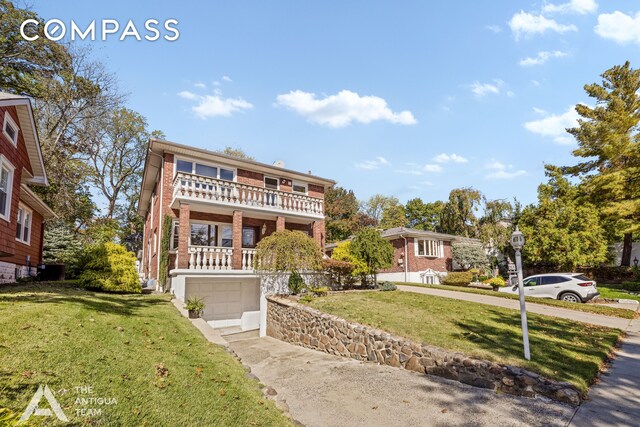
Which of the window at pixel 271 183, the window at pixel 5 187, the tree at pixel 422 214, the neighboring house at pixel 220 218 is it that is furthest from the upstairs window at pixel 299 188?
the tree at pixel 422 214

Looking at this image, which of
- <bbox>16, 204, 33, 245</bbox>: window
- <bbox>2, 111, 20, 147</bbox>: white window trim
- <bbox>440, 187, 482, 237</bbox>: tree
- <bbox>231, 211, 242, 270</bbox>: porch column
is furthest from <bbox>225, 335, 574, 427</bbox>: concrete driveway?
<bbox>440, 187, 482, 237</bbox>: tree

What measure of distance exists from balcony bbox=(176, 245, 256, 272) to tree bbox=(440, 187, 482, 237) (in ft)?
87.9

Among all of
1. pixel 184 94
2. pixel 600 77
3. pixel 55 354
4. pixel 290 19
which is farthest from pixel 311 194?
pixel 600 77

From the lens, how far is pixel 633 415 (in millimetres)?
5273

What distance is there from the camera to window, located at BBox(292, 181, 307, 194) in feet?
67.3

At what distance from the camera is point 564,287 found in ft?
55.5

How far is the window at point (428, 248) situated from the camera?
28625mm

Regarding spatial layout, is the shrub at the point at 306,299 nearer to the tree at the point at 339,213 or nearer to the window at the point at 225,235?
the window at the point at 225,235

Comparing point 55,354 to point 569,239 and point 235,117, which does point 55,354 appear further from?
point 569,239

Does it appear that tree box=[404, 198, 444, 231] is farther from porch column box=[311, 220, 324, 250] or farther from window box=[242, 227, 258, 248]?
window box=[242, 227, 258, 248]

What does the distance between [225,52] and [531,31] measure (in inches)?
438

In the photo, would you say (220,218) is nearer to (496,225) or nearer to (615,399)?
(615,399)

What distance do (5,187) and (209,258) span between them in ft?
24.8

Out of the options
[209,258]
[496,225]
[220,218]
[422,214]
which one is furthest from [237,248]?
[422,214]
